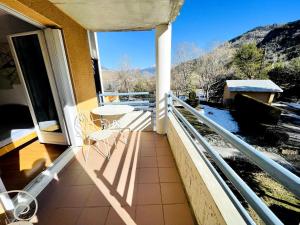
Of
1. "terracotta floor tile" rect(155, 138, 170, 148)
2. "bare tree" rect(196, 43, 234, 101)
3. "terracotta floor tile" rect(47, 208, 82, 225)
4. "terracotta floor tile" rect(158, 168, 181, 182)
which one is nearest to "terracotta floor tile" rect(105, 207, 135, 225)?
"terracotta floor tile" rect(47, 208, 82, 225)

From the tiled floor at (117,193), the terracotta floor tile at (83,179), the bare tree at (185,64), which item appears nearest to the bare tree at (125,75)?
the bare tree at (185,64)

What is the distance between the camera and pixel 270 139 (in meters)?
9.31

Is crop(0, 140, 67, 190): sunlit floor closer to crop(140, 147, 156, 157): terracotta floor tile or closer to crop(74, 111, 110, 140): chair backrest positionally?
crop(74, 111, 110, 140): chair backrest

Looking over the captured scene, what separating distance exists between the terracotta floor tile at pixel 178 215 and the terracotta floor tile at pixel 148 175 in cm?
42

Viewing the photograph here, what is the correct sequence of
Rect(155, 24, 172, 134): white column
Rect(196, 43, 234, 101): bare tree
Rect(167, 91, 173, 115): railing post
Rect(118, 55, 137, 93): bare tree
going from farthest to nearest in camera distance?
Rect(196, 43, 234, 101): bare tree, Rect(118, 55, 137, 93): bare tree, Rect(167, 91, 173, 115): railing post, Rect(155, 24, 172, 134): white column

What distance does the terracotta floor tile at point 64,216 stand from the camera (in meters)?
1.43

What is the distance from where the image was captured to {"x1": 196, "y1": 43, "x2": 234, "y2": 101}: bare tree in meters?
20.5

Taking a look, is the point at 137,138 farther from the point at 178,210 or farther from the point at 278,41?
the point at 278,41

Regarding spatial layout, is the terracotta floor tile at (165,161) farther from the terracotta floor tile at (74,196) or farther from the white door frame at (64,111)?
→ the white door frame at (64,111)

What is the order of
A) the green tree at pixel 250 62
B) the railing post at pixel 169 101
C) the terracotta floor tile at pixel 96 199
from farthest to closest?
1. the green tree at pixel 250 62
2. the railing post at pixel 169 101
3. the terracotta floor tile at pixel 96 199

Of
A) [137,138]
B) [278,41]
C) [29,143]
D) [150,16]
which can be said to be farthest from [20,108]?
[278,41]

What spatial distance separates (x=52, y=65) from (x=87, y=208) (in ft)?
6.54

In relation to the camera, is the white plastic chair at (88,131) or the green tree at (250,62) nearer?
the white plastic chair at (88,131)

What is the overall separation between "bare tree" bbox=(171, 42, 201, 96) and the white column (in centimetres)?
1774
